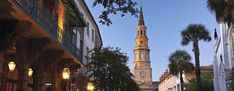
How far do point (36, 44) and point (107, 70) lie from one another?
18.8m

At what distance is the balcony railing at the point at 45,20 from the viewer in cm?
1266

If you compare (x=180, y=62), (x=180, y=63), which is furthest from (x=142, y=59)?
(x=180, y=63)

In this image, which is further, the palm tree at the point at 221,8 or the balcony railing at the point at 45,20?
the palm tree at the point at 221,8

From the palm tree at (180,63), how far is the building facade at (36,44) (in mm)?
35799

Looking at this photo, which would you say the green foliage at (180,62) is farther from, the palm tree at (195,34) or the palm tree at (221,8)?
the palm tree at (221,8)

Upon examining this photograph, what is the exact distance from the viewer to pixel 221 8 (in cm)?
2334

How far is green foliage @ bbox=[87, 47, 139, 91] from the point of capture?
3403 centimetres

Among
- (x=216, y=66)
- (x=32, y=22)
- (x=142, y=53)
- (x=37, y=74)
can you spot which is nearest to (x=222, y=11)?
(x=37, y=74)

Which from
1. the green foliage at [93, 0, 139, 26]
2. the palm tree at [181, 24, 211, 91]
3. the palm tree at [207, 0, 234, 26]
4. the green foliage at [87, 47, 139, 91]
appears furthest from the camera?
the palm tree at [181, 24, 211, 91]

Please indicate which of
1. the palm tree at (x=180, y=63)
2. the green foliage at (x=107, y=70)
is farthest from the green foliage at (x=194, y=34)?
the green foliage at (x=107, y=70)

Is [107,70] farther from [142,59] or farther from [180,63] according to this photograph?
[142,59]

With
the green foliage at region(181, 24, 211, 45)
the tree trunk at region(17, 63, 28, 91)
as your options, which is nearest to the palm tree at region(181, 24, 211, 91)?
the green foliage at region(181, 24, 211, 45)

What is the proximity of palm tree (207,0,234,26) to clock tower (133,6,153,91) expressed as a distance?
118 metres

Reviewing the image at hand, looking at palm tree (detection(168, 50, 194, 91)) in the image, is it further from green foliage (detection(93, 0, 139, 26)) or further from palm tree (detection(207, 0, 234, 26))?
green foliage (detection(93, 0, 139, 26))
